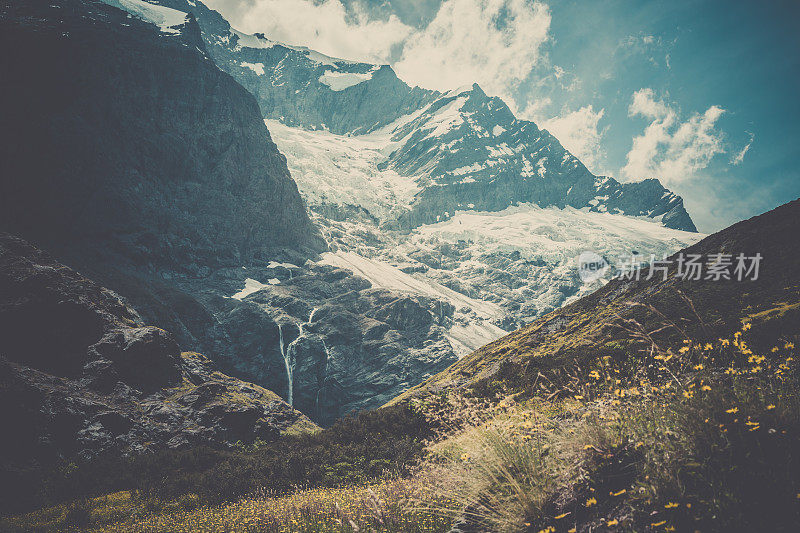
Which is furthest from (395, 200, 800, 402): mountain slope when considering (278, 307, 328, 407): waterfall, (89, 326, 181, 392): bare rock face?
(278, 307, 328, 407): waterfall

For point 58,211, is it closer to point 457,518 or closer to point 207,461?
point 207,461

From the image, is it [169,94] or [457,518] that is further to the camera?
[169,94]

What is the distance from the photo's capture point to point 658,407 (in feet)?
15.9

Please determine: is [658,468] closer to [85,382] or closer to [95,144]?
[85,382]

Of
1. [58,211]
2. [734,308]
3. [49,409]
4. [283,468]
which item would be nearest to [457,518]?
[283,468]

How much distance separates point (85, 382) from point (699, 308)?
79.5 metres

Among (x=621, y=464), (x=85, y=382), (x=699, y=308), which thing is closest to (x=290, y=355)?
(x=85, y=382)

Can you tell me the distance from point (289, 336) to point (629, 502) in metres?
176

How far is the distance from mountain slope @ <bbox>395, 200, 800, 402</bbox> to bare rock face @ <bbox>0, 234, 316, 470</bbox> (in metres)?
41.2

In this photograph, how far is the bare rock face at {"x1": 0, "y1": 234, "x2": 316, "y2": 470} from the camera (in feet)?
137

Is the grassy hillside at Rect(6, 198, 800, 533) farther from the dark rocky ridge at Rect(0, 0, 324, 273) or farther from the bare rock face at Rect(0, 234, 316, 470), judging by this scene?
the dark rocky ridge at Rect(0, 0, 324, 273)

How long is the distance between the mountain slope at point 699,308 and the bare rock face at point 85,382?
1622 inches

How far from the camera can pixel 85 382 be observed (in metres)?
58.2

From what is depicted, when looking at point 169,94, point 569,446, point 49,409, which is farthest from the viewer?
point 169,94
